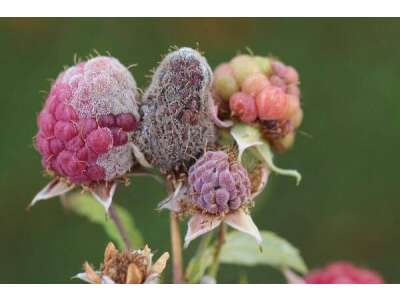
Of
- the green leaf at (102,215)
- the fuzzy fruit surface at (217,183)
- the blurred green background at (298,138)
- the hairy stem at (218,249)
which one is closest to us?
the fuzzy fruit surface at (217,183)

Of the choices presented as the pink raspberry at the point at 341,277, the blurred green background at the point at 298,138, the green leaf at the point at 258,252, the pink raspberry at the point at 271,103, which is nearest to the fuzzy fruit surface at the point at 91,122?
the pink raspberry at the point at 271,103

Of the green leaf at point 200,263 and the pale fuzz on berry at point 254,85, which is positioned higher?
the pale fuzz on berry at point 254,85

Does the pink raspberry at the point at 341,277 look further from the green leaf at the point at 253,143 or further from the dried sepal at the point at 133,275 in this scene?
the dried sepal at the point at 133,275

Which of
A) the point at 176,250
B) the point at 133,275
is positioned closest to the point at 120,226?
the point at 176,250

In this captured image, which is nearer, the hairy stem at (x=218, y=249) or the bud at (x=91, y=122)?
the bud at (x=91, y=122)
